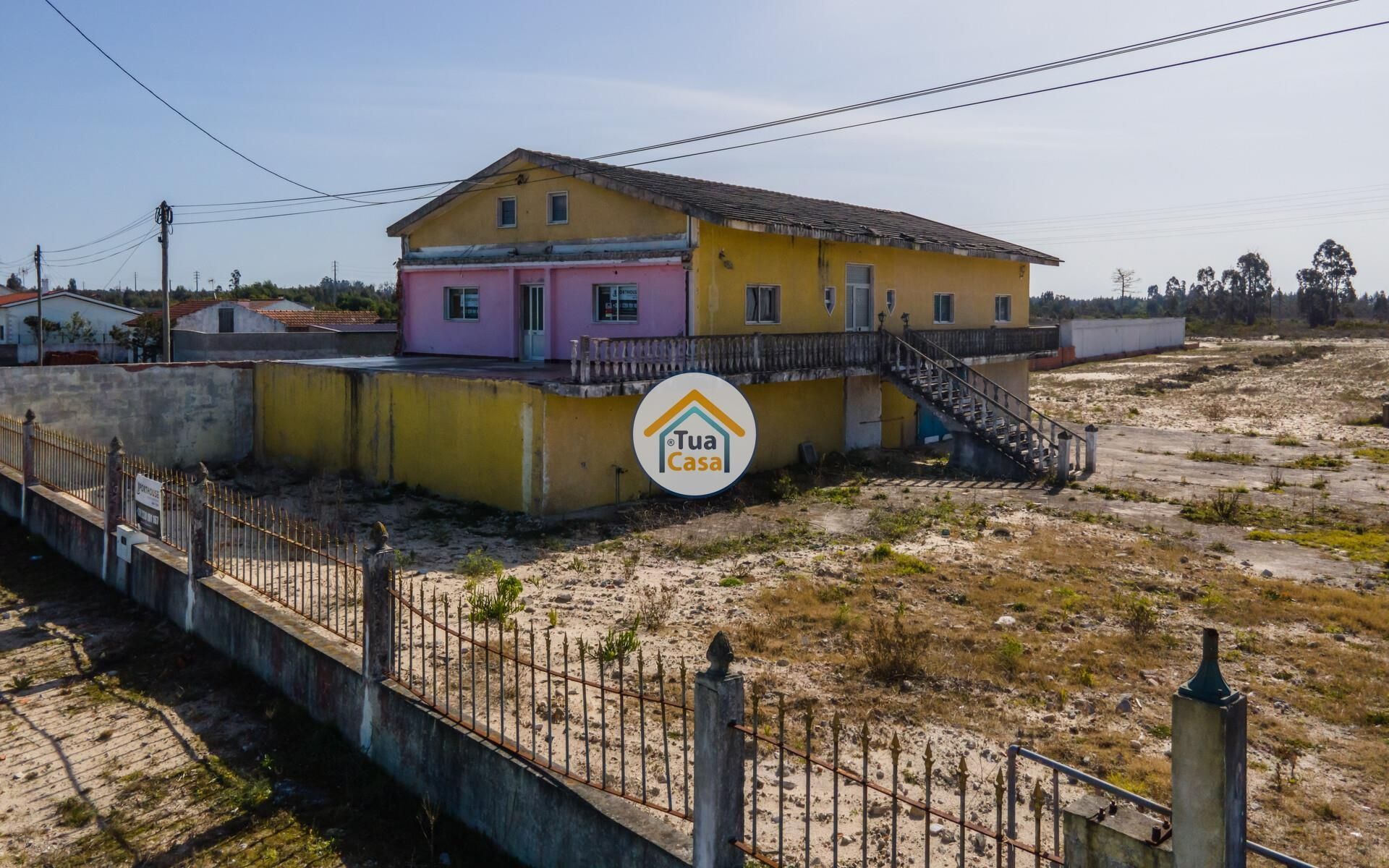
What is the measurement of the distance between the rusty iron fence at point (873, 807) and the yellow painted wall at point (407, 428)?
10.2 m

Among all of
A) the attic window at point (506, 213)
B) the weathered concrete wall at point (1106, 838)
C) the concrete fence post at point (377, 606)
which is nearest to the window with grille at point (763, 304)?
the attic window at point (506, 213)

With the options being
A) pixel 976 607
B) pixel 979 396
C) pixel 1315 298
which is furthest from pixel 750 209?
pixel 1315 298

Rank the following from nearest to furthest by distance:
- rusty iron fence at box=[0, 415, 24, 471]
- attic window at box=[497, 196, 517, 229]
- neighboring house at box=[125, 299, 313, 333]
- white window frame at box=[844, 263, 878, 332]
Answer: rusty iron fence at box=[0, 415, 24, 471], attic window at box=[497, 196, 517, 229], white window frame at box=[844, 263, 878, 332], neighboring house at box=[125, 299, 313, 333]

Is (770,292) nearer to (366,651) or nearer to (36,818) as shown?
(366,651)

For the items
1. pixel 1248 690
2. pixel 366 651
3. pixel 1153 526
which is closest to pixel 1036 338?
pixel 1153 526

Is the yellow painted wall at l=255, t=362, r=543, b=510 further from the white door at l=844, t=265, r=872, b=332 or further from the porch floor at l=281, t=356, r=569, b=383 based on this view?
the white door at l=844, t=265, r=872, b=332

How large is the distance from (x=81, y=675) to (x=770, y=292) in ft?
52.8

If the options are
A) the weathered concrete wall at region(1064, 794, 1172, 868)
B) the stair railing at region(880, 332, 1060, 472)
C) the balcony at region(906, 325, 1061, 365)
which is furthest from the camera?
the balcony at region(906, 325, 1061, 365)

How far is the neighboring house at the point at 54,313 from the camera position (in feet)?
172

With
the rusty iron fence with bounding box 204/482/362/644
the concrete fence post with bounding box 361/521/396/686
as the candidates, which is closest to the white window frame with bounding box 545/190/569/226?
the rusty iron fence with bounding box 204/482/362/644

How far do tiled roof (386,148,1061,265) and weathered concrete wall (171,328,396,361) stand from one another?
6537 mm

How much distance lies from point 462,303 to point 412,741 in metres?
19.8

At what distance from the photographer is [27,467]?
15406mm

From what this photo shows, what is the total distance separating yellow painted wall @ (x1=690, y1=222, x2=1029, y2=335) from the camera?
21188 millimetres
